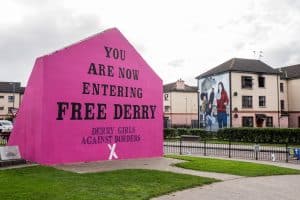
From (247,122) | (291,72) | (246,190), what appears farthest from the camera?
(291,72)

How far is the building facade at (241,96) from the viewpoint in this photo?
5216 centimetres

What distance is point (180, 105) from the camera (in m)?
74.5

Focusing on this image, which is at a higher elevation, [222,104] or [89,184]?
[222,104]

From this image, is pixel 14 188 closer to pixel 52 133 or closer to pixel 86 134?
Result: pixel 52 133

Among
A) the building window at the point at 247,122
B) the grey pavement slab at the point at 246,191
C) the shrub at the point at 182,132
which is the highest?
the building window at the point at 247,122

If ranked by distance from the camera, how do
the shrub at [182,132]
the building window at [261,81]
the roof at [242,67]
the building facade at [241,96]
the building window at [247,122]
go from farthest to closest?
1. the building window at [261,81]
2. the roof at [242,67]
3. the building window at [247,122]
4. the building facade at [241,96]
5. the shrub at [182,132]

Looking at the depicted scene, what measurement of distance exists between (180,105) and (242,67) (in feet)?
74.3

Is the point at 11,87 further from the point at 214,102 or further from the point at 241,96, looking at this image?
the point at 241,96

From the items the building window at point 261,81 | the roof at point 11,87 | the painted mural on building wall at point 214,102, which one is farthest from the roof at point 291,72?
the roof at point 11,87

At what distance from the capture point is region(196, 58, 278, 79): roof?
5303 centimetres

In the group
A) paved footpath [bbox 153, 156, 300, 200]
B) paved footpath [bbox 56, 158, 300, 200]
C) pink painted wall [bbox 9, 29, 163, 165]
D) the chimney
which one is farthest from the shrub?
paved footpath [bbox 153, 156, 300, 200]

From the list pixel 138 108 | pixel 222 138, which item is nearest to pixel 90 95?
pixel 138 108

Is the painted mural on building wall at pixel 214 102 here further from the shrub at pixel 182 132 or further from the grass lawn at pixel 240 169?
the grass lawn at pixel 240 169

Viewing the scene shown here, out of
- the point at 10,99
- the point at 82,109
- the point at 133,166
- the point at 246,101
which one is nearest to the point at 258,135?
the point at 246,101
